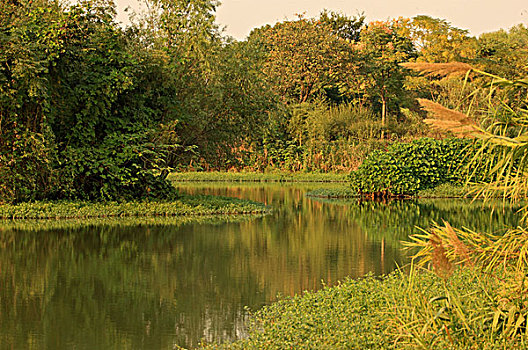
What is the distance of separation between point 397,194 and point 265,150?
604 inches

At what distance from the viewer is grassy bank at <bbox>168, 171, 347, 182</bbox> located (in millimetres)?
34844

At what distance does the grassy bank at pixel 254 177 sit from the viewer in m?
34.8

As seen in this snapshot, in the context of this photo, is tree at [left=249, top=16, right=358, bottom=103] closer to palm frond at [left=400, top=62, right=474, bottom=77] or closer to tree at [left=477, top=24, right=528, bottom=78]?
tree at [left=477, top=24, right=528, bottom=78]

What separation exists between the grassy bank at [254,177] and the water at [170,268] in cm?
1443

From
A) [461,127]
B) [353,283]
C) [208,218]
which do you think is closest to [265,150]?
[208,218]

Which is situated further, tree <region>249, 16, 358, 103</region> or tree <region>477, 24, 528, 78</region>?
tree <region>249, 16, 358, 103</region>

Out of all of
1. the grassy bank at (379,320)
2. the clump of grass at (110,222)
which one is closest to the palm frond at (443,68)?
the grassy bank at (379,320)

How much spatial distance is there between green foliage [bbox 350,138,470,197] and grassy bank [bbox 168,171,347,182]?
9114 millimetres

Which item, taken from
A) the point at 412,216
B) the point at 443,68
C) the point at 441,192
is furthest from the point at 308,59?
the point at 443,68

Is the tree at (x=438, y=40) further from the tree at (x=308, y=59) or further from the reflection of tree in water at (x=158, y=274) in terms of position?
the reflection of tree in water at (x=158, y=274)

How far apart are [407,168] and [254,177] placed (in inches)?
530

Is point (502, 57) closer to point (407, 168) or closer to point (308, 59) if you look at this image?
point (308, 59)

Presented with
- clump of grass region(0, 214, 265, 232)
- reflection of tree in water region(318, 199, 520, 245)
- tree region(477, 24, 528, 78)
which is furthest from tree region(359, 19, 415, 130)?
clump of grass region(0, 214, 265, 232)

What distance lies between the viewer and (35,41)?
1700 cm
